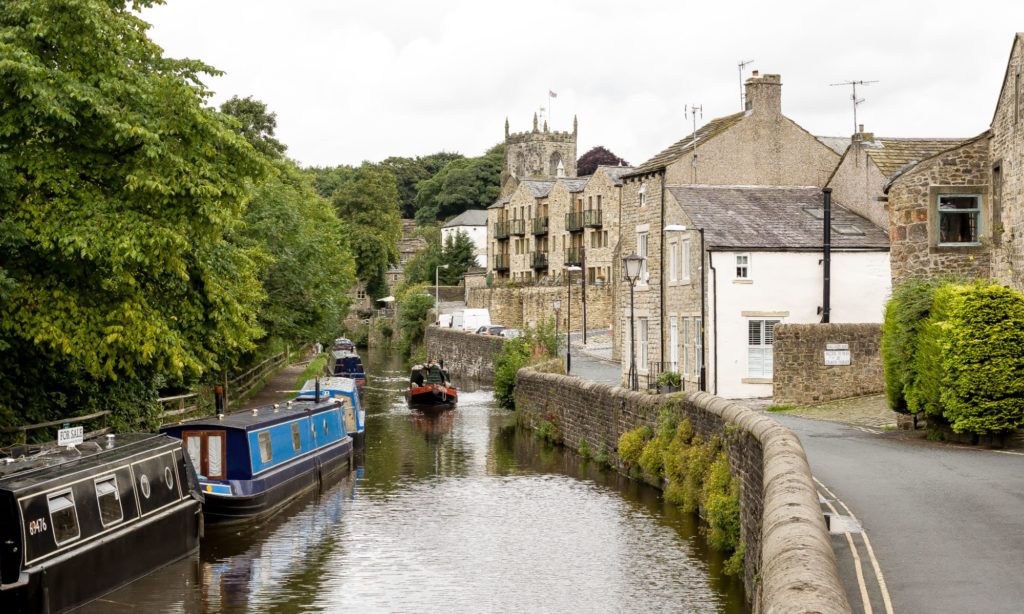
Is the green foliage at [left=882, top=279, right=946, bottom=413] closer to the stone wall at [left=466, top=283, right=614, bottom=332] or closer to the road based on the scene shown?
the road

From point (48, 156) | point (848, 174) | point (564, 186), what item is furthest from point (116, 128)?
point (564, 186)

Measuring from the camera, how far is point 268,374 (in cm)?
5231

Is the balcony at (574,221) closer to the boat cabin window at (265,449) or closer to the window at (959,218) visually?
the window at (959,218)

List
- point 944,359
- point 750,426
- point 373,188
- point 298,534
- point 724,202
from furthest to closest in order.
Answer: point 373,188 < point 724,202 < point 298,534 < point 944,359 < point 750,426

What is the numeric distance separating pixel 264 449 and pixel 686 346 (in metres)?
15.0

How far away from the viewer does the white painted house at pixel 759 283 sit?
32.9 m

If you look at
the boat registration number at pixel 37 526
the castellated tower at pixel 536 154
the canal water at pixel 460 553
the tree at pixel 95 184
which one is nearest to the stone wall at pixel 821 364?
the canal water at pixel 460 553

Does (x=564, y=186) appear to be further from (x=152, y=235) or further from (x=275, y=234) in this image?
(x=152, y=235)

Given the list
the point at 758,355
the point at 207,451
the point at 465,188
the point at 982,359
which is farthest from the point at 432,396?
the point at 465,188

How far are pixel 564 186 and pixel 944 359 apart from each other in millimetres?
60954

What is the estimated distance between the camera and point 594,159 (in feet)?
417

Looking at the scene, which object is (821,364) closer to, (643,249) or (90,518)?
(643,249)

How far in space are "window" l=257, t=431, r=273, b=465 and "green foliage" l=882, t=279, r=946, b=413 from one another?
12247 mm

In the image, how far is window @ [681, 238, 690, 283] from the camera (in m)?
34.7
